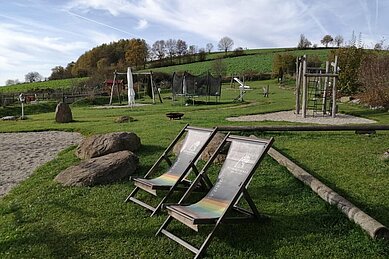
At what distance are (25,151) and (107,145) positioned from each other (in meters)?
3.61

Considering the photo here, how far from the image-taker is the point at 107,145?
316 inches

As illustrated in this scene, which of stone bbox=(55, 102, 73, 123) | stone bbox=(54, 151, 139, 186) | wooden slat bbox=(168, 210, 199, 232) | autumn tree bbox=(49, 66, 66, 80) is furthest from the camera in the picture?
autumn tree bbox=(49, 66, 66, 80)

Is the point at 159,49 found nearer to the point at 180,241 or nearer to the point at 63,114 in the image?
the point at 63,114

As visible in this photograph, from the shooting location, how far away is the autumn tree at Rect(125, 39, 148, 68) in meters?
69.1

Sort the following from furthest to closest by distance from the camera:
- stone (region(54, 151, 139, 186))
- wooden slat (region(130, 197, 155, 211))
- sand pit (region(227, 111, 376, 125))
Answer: sand pit (region(227, 111, 376, 125)) → stone (region(54, 151, 139, 186)) → wooden slat (region(130, 197, 155, 211))

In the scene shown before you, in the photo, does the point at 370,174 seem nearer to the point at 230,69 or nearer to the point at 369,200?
the point at 369,200

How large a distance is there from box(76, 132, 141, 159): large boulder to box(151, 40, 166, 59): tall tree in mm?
73206

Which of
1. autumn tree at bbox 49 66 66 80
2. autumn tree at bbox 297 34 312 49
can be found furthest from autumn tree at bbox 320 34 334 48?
autumn tree at bbox 49 66 66 80

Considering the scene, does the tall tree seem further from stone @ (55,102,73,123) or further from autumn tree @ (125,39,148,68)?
stone @ (55,102,73,123)

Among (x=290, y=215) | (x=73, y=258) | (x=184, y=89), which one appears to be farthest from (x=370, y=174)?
(x=184, y=89)

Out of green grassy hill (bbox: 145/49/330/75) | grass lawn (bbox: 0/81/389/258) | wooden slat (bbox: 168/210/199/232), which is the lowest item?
grass lawn (bbox: 0/81/389/258)

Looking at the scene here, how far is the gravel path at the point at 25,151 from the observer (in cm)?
766

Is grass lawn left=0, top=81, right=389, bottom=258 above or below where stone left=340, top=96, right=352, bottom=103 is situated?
below

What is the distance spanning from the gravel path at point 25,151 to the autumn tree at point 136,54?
2196 inches
